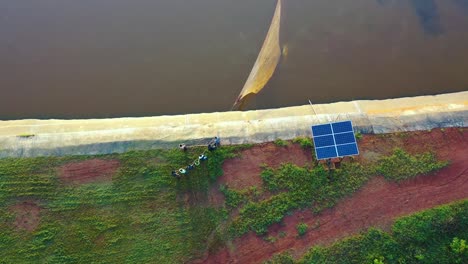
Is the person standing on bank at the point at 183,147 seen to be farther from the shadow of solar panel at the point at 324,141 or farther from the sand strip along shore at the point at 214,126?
the shadow of solar panel at the point at 324,141

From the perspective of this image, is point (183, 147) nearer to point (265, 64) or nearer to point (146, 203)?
point (146, 203)

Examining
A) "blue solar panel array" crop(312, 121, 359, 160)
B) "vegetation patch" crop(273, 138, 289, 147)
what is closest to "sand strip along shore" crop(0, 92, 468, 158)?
"vegetation patch" crop(273, 138, 289, 147)

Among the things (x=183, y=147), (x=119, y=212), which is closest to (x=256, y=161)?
(x=183, y=147)

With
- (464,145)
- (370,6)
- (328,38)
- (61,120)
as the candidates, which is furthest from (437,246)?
(61,120)

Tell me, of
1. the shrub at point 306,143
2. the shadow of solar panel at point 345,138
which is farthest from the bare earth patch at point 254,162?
the shadow of solar panel at point 345,138

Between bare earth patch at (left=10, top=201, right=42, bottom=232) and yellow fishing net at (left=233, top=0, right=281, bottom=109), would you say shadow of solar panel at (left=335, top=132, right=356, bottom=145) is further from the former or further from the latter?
bare earth patch at (left=10, top=201, right=42, bottom=232)

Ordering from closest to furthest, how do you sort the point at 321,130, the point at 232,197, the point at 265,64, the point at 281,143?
1. the point at 321,130
2. the point at 232,197
3. the point at 281,143
4. the point at 265,64

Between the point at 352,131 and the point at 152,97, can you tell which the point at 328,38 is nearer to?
the point at 352,131
